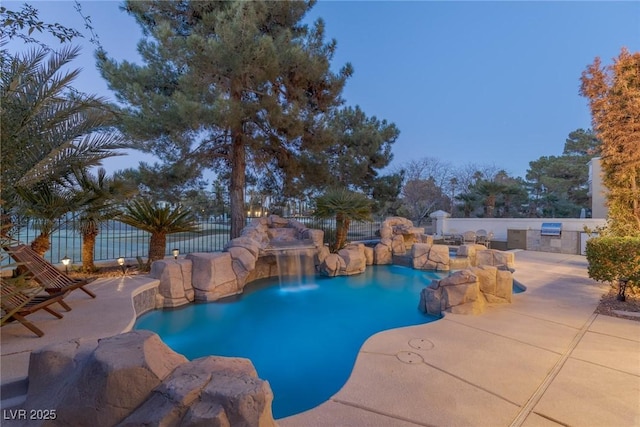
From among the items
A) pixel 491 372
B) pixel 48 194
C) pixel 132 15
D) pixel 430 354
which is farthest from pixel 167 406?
pixel 132 15

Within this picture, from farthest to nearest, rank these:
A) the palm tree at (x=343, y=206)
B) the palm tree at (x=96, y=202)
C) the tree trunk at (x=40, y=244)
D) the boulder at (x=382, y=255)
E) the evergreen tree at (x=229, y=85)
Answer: the boulder at (x=382, y=255), the palm tree at (x=343, y=206), the evergreen tree at (x=229, y=85), the palm tree at (x=96, y=202), the tree trunk at (x=40, y=244)

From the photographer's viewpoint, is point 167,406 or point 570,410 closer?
point 167,406

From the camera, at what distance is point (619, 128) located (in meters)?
6.10

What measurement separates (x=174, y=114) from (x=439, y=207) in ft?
72.1

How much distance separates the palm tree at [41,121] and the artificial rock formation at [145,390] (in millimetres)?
2613

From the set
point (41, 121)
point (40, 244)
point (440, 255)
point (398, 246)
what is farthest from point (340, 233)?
point (41, 121)

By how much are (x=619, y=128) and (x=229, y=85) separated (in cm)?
966

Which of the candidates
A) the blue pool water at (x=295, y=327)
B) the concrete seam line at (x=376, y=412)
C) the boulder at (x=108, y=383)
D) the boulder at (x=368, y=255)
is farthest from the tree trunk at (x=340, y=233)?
the boulder at (x=108, y=383)

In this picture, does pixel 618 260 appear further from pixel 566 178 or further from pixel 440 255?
pixel 566 178

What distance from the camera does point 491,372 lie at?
2.88 m

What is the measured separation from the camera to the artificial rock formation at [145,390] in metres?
1.57

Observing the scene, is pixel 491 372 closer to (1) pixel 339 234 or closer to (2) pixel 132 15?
(1) pixel 339 234

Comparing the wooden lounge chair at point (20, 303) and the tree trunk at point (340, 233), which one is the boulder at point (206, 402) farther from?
the tree trunk at point (340, 233)

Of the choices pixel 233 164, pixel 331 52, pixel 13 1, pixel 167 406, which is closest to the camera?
pixel 167 406
